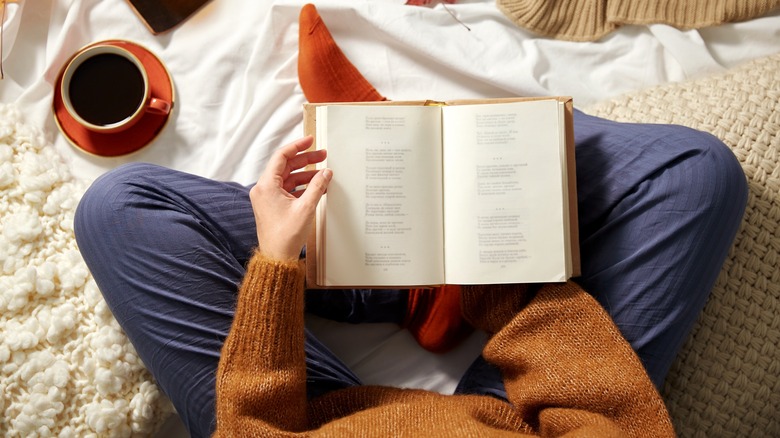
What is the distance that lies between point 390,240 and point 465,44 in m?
0.45

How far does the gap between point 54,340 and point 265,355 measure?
0.32 meters

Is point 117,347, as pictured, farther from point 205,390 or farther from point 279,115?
point 279,115

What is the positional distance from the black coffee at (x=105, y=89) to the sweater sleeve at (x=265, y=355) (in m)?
0.36

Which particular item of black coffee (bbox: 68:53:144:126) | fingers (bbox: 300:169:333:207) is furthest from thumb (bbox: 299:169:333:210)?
black coffee (bbox: 68:53:144:126)

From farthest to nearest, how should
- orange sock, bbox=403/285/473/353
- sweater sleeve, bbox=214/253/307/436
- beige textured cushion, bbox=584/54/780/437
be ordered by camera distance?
orange sock, bbox=403/285/473/353, beige textured cushion, bbox=584/54/780/437, sweater sleeve, bbox=214/253/307/436

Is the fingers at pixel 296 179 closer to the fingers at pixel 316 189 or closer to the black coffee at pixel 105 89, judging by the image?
the fingers at pixel 316 189

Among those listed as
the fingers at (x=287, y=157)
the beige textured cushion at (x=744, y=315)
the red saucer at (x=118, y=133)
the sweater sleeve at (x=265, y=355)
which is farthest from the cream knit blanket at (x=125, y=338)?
the fingers at (x=287, y=157)

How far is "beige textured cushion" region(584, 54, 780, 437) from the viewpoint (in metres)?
0.79

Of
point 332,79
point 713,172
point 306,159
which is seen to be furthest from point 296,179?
point 713,172

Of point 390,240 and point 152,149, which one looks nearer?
point 390,240

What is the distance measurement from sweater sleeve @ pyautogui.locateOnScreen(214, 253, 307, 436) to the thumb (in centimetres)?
7

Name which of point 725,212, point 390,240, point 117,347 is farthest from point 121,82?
point 725,212

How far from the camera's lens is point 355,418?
27.4 inches

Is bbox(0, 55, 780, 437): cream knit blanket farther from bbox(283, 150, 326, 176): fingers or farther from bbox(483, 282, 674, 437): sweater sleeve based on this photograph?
bbox(283, 150, 326, 176): fingers
